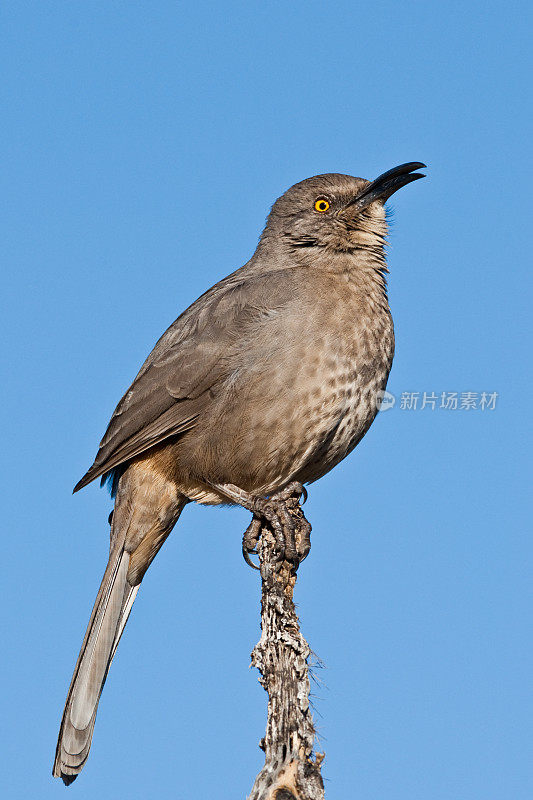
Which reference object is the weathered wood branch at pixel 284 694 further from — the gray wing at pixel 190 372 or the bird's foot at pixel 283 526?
the gray wing at pixel 190 372

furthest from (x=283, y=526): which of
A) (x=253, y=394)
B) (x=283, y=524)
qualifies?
(x=253, y=394)

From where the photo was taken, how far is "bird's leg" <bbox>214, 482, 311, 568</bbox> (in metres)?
4.89

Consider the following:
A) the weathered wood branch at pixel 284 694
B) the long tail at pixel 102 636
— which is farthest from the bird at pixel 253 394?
the weathered wood branch at pixel 284 694

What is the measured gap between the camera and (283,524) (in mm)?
5039

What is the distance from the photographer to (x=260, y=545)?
198 inches

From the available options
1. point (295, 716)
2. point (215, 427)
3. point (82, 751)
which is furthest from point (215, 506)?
point (295, 716)

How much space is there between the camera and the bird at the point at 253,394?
18.8 feet

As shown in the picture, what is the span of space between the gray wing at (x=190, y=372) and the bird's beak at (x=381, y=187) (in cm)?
69

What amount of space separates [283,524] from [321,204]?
8.42ft

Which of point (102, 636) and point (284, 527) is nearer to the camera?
point (284, 527)

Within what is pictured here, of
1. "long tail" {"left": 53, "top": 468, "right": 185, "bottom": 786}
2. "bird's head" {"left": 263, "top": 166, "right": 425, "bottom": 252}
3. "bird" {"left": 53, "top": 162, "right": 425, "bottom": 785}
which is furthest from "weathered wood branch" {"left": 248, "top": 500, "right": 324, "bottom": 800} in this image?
"bird's head" {"left": 263, "top": 166, "right": 425, "bottom": 252}

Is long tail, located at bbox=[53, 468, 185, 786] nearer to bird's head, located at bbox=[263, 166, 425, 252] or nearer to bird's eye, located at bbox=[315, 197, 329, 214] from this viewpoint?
bird's head, located at bbox=[263, 166, 425, 252]

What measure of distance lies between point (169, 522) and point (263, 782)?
9.03 feet

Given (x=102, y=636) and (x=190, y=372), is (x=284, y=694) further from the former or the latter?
(x=190, y=372)
